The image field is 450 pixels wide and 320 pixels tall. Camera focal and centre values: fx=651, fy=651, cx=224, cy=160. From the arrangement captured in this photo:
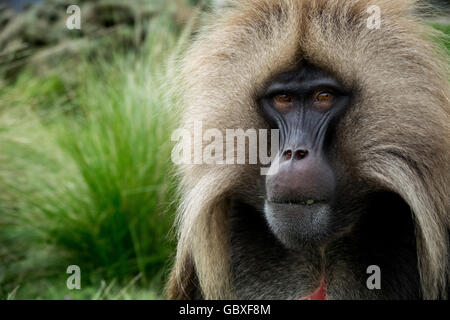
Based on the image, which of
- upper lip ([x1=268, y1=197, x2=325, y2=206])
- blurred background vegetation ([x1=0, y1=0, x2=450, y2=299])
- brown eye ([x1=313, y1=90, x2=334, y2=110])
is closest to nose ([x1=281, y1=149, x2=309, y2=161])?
upper lip ([x1=268, y1=197, x2=325, y2=206])

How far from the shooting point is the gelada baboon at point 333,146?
3094mm

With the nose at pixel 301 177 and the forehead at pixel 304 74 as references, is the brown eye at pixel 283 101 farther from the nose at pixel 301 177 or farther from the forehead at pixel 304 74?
the nose at pixel 301 177

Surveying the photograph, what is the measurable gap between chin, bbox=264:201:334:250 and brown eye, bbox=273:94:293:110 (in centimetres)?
50

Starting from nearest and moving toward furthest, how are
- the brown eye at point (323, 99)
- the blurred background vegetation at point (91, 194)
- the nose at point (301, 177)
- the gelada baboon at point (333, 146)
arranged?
1. the nose at point (301, 177)
2. the gelada baboon at point (333, 146)
3. the brown eye at point (323, 99)
4. the blurred background vegetation at point (91, 194)

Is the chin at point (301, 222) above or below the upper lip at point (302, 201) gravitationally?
below

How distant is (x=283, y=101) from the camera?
10.7ft

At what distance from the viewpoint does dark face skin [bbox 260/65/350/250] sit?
2971mm

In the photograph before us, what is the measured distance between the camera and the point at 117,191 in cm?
622

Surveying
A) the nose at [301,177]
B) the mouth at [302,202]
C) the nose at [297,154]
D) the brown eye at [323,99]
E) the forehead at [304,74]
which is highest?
the forehead at [304,74]

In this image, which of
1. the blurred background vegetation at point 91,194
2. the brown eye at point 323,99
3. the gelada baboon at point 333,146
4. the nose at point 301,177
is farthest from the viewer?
the blurred background vegetation at point 91,194

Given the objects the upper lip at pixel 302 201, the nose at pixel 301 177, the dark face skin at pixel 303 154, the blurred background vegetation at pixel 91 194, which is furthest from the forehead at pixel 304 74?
the blurred background vegetation at pixel 91 194

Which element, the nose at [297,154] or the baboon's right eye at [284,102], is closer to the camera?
the nose at [297,154]
